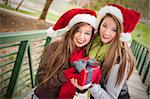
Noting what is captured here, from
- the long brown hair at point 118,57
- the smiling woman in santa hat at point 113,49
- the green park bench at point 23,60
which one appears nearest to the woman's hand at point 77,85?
the smiling woman in santa hat at point 113,49

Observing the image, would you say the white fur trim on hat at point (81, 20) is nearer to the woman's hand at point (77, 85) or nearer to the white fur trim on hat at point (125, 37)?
the white fur trim on hat at point (125, 37)

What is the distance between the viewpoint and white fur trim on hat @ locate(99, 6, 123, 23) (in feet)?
5.60

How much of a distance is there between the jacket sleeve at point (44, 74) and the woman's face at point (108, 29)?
30 cm

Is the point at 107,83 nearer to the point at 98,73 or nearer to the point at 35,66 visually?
the point at 98,73

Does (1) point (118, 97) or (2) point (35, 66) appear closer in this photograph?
(1) point (118, 97)

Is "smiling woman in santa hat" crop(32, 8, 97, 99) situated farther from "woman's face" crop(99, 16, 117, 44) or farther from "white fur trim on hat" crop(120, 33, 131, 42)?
"white fur trim on hat" crop(120, 33, 131, 42)

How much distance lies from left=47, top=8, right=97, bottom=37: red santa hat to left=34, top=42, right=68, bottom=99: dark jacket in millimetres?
77

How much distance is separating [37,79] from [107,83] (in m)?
0.40

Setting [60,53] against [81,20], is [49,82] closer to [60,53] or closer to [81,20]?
[60,53]

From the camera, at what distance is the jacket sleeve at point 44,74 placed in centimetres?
181

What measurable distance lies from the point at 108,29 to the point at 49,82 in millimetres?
445

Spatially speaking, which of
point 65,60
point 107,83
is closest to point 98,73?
point 107,83

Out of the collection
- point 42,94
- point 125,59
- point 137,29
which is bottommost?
point 42,94

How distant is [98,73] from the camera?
1.76 meters
